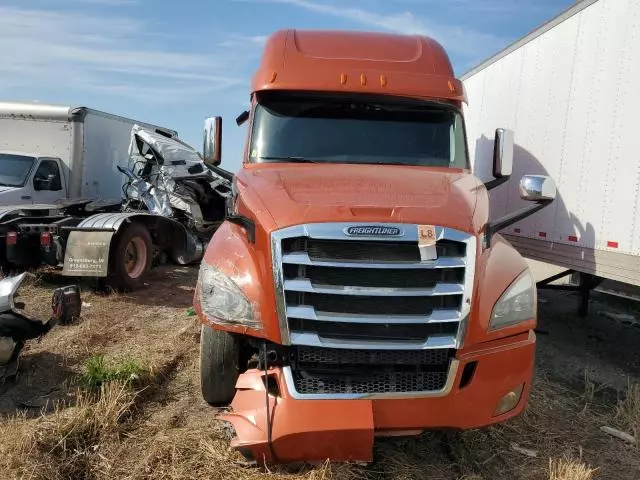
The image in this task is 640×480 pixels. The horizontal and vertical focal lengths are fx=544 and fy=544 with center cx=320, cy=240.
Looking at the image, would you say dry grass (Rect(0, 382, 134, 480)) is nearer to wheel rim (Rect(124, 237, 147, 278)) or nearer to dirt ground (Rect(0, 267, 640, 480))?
dirt ground (Rect(0, 267, 640, 480))

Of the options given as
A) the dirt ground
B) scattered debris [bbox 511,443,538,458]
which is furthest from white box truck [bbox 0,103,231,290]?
scattered debris [bbox 511,443,538,458]

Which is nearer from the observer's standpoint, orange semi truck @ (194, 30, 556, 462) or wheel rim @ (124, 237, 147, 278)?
orange semi truck @ (194, 30, 556, 462)

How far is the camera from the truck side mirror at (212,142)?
5.27 m

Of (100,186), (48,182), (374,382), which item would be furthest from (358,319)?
(100,186)

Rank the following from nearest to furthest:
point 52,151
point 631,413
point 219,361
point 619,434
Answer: point 219,361 → point 619,434 → point 631,413 → point 52,151

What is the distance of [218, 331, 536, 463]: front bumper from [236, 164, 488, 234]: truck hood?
833 millimetres

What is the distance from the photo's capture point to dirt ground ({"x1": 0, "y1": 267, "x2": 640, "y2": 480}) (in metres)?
3.29

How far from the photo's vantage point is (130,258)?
897 centimetres

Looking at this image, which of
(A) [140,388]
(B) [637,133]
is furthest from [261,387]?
(B) [637,133]

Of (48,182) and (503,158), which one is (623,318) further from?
(48,182)

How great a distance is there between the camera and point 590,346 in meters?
6.94

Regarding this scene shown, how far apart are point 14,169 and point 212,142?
23.1ft

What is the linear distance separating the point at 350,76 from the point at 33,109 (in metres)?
9.28

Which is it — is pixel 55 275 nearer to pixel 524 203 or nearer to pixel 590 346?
pixel 524 203
